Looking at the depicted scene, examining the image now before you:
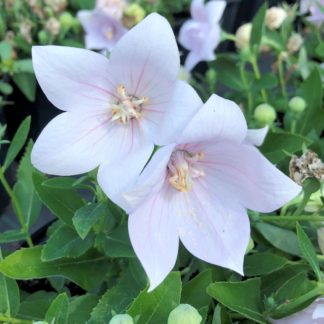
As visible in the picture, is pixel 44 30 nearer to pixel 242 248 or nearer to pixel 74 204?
pixel 74 204

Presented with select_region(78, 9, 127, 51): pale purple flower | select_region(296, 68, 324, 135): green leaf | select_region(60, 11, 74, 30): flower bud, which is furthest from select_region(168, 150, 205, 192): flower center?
select_region(60, 11, 74, 30): flower bud

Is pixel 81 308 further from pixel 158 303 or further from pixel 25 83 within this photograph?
pixel 25 83

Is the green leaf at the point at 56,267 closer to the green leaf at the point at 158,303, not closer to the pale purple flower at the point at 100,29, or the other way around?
the green leaf at the point at 158,303

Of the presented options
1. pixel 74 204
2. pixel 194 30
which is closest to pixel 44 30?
pixel 194 30

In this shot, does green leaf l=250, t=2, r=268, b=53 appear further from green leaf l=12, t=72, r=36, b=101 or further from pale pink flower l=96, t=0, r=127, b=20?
green leaf l=12, t=72, r=36, b=101

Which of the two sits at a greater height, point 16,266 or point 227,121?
point 227,121

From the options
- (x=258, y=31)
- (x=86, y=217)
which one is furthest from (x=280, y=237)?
(x=258, y=31)
